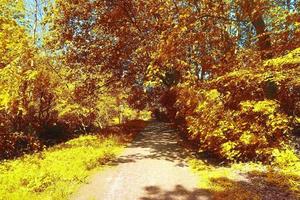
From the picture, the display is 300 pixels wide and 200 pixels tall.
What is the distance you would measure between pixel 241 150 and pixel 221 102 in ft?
6.43

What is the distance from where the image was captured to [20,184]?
10398 millimetres

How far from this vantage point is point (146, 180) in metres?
10.7

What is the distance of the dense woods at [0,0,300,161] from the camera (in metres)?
11.8

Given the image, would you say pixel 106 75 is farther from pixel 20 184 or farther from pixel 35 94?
pixel 20 184

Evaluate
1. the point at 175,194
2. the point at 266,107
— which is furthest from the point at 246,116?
the point at 175,194

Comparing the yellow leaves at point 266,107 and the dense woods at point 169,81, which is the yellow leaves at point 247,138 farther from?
the yellow leaves at point 266,107

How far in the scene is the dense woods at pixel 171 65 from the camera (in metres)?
11.8

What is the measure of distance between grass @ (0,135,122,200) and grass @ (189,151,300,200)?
378cm

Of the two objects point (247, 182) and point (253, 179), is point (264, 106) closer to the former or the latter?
point (253, 179)

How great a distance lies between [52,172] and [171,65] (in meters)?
8.48

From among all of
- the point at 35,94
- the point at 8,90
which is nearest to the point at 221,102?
the point at 8,90

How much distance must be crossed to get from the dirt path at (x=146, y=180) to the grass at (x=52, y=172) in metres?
0.55

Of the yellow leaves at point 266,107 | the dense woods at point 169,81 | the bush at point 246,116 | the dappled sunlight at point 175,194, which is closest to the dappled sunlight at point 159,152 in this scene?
the dense woods at point 169,81

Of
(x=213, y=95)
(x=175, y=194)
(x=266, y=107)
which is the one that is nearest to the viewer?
(x=175, y=194)
